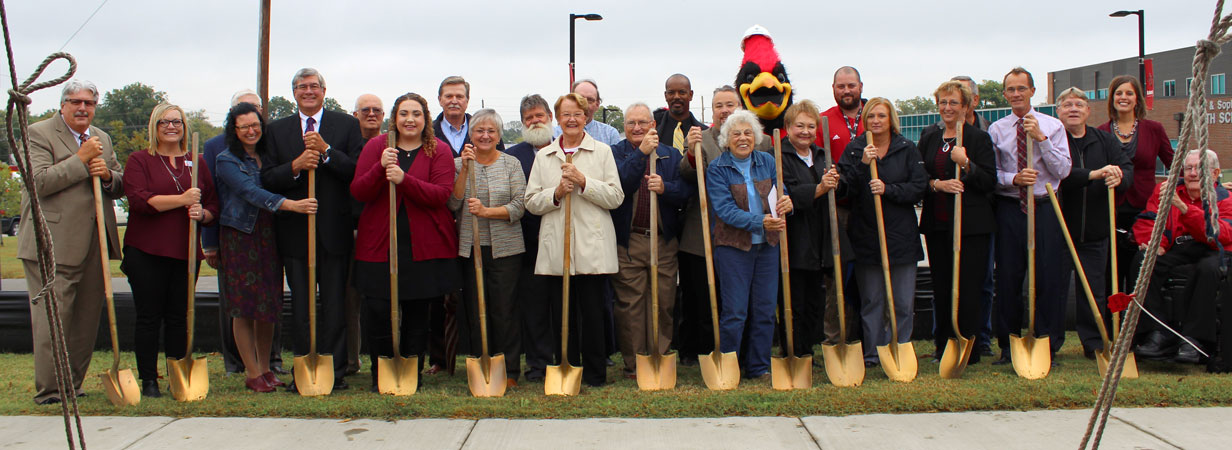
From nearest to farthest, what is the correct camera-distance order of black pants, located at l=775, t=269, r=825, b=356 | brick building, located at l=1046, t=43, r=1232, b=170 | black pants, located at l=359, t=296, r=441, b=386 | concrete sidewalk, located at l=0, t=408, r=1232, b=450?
concrete sidewalk, located at l=0, t=408, r=1232, b=450 → black pants, located at l=359, t=296, r=441, b=386 → black pants, located at l=775, t=269, r=825, b=356 → brick building, located at l=1046, t=43, r=1232, b=170

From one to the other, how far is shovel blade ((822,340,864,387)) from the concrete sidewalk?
2.84 ft

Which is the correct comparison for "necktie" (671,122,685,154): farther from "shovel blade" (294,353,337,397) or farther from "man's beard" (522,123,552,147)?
"shovel blade" (294,353,337,397)

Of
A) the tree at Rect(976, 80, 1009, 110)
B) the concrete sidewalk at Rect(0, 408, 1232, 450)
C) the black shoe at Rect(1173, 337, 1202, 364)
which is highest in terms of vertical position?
the tree at Rect(976, 80, 1009, 110)

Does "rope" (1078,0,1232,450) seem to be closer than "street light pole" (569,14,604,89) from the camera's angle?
Yes

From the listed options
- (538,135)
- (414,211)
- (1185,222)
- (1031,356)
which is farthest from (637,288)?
A: (1185,222)

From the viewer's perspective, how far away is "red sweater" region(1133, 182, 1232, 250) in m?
5.84

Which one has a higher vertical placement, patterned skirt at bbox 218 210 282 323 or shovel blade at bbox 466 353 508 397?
patterned skirt at bbox 218 210 282 323

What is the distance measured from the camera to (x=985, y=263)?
6.07 meters

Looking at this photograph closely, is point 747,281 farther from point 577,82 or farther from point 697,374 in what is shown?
point 577,82

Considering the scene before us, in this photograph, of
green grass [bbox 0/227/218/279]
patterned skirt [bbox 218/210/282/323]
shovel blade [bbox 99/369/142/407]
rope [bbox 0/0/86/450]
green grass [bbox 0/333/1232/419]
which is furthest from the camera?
green grass [bbox 0/227/218/279]

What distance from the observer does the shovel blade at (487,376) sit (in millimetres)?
5457

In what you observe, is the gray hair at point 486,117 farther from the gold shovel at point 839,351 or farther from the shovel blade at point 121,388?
the shovel blade at point 121,388

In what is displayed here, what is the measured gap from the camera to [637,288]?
5969 millimetres

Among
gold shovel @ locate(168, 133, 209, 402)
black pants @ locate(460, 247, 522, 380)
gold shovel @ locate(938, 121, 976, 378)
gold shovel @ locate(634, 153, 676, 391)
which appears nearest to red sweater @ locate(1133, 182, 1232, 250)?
gold shovel @ locate(938, 121, 976, 378)
